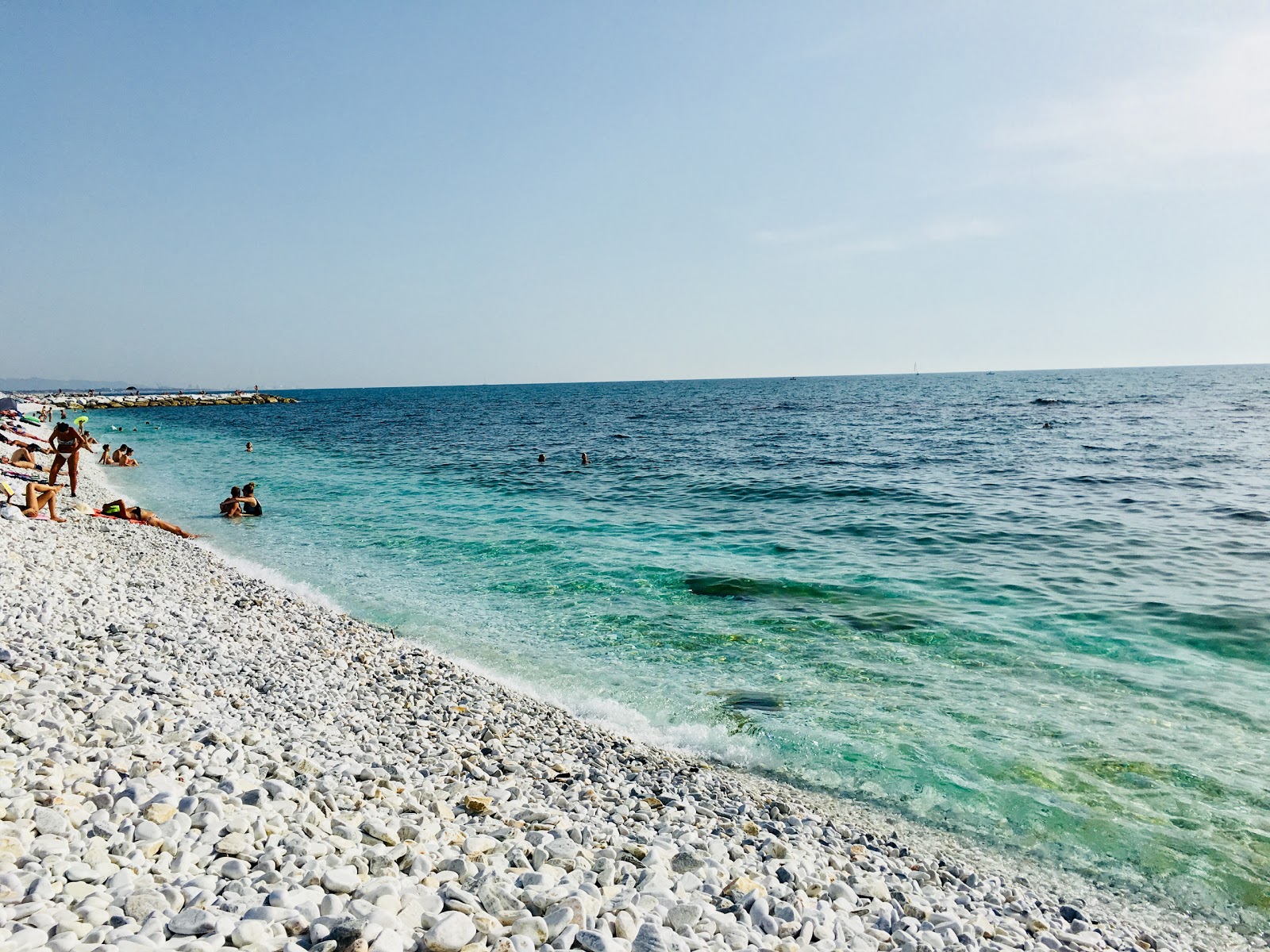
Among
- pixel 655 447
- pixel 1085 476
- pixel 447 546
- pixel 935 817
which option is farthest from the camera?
pixel 655 447

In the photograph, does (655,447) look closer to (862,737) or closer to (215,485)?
(215,485)

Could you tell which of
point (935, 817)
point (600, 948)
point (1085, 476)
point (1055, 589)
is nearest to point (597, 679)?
point (935, 817)

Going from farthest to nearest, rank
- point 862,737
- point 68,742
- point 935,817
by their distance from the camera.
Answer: point 862,737 < point 935,817 < point 68,742

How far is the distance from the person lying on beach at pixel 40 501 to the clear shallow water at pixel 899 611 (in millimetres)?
3949

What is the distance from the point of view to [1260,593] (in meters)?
14.2

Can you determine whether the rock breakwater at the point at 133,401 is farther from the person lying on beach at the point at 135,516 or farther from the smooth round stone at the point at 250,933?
the smooth round stone at the point at 250,933

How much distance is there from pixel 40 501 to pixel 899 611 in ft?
71.4

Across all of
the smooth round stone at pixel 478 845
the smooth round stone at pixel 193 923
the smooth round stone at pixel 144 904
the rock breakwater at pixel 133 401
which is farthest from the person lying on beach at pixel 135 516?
the rock breakwater at pixel 133 401

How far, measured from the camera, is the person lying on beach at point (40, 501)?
18.5 meters

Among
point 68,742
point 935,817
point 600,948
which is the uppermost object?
point 68,742

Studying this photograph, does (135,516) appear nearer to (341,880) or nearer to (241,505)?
(241,505)

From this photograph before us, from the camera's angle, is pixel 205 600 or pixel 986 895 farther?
pixel 205 600

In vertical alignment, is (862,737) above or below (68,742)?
below

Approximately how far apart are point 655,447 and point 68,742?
4112 centimetres
